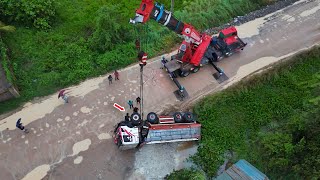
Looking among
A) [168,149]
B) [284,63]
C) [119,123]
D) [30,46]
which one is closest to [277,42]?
[284,63]

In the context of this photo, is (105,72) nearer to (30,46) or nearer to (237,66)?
(30,46)

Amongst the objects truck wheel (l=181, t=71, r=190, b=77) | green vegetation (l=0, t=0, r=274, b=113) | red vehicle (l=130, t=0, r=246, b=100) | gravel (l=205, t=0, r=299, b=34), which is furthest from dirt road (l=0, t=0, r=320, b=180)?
gravel (l=205, t=0, r=299, b=34)

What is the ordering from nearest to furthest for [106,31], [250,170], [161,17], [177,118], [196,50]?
[250,170]
[161,17]
[177,118]
[196,50]
[106,31]

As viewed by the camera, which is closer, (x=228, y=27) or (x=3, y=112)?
(x=3, y=112)

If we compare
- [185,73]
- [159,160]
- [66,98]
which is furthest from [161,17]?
[159,160]

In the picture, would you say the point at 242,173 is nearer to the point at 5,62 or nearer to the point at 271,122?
the point at 271,122

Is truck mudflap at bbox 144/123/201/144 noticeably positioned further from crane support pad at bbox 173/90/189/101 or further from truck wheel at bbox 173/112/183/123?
crane support pad at bbox 173/90/189/101
